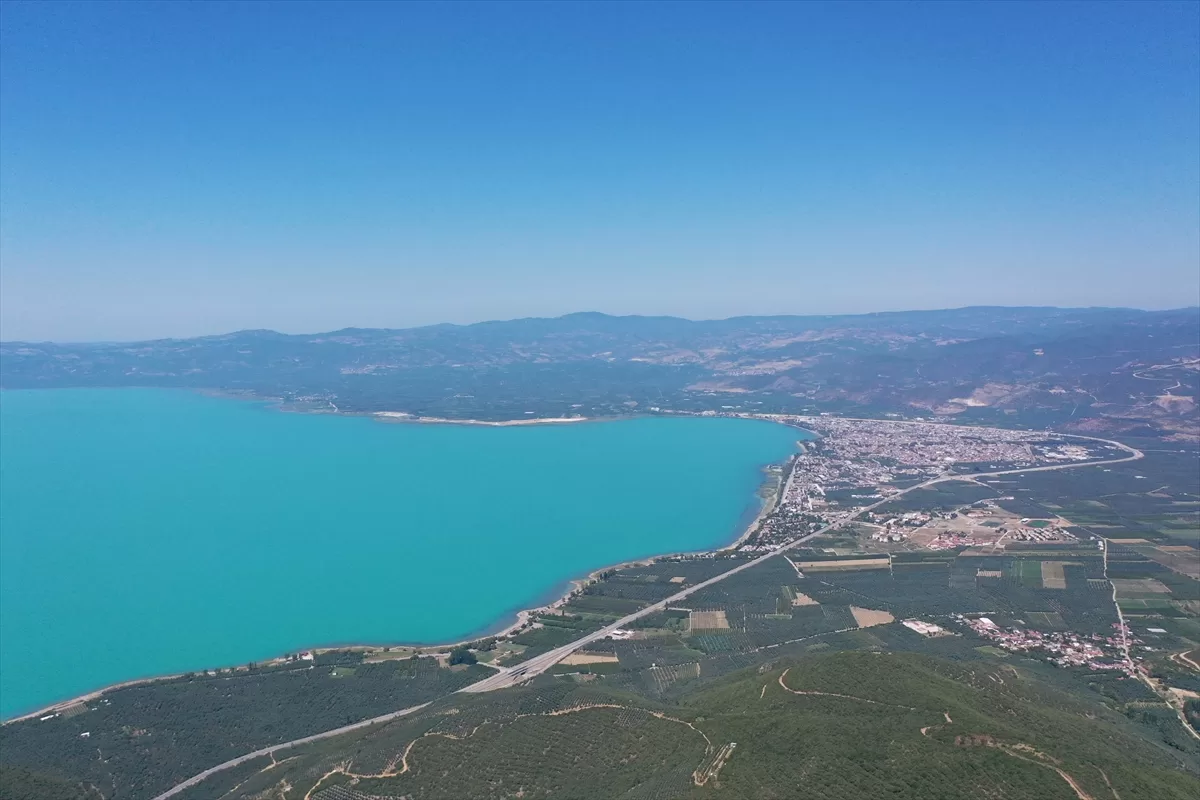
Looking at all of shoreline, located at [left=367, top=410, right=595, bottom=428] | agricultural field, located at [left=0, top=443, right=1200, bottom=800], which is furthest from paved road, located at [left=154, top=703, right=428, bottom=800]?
shoreline, located at [left=367, top=410, right=595, bottom=428]

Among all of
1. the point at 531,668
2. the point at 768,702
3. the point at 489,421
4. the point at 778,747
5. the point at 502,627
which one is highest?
the point at 778,747

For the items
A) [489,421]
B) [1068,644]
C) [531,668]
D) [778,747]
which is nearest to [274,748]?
[531,668]

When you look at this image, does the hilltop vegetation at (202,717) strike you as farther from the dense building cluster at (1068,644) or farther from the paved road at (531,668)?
the dense building cluster at (1068,644)

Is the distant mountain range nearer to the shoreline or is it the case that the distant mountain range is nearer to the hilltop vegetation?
the shoreline

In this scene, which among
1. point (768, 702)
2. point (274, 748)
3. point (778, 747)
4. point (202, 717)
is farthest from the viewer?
point (202, 717)

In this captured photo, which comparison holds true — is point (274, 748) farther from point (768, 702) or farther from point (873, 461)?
point (873, 461)

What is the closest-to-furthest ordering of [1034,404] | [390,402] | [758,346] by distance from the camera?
[1034,404] → [390,402] → [758,346]

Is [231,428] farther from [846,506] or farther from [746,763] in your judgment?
[746,763]

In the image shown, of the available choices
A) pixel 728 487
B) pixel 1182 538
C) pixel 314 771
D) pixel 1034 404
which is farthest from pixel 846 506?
pixel 1034 404
